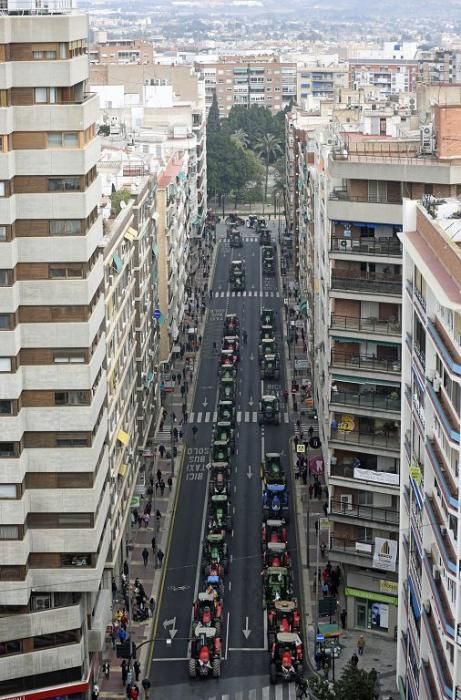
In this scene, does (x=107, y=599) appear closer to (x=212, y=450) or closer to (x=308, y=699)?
(x=308, y=699)

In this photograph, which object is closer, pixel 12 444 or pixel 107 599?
pixel 12 444

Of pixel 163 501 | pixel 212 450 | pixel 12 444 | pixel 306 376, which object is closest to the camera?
pixel 12 444

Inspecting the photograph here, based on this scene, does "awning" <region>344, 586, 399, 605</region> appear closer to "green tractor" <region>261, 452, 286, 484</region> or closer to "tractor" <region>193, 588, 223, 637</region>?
"tractor" <region>193, 588, 223, 637</region>

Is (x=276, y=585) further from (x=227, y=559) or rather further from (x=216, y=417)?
(x=216, y=417)

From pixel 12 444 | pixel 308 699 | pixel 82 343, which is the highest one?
pixel 82 343

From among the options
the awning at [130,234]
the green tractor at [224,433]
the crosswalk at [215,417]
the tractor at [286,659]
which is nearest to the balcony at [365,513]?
the tractor at [286,659]

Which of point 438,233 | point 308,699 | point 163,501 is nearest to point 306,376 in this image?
point 163,501
